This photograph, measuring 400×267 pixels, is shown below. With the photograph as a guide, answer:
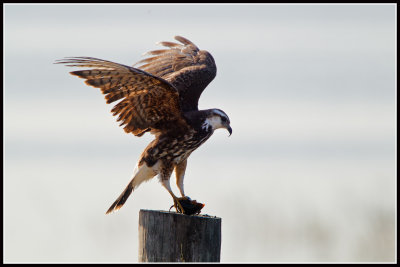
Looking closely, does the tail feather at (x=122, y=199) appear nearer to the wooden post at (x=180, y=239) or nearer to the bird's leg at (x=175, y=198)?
the bird's leg at (x=175, y=198)

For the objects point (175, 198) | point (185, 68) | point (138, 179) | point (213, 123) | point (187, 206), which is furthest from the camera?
point (185, 68)

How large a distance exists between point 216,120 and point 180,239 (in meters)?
2.23

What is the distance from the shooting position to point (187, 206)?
640 centimetres

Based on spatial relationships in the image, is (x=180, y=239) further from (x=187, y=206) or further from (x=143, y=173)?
(x=143, y=173)

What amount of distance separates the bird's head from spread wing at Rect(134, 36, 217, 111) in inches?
13.9

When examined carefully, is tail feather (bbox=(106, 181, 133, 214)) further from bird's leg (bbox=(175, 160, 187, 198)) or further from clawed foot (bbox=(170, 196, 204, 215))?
clawed foot (bbox=(170, 196, 204, 215))

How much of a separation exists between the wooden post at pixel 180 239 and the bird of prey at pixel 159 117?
1177 millimetres

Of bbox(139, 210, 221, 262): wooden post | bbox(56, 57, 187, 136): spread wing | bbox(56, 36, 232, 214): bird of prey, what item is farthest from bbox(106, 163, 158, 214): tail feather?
bbox(139, 210, 221, 262): wooden post

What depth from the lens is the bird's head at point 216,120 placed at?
7.03 meters

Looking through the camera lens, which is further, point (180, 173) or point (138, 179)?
point (180, 173)

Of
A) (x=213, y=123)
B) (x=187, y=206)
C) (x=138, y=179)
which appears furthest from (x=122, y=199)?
(x=213, y=123)

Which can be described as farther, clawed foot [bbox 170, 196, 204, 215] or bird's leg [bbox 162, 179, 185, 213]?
bird's leg [bbox 162, 179, 185, 213]

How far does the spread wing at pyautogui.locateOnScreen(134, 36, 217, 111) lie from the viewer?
7512 millimetres

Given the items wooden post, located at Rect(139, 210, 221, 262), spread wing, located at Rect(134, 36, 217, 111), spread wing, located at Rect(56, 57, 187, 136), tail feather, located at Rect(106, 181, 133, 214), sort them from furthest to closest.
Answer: spread wing, located at Rect(134, 36, 217, 111) < tail feather, located at Rect(106, 181, 133, 214) < spread wing, located at Rect(56, 57, 187, 136) < wooden post, located at Rect(139, 210, 221, 262)
